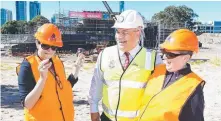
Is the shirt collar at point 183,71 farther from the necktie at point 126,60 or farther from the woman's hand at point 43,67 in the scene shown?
the woman's hand at point 43,67

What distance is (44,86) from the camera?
8.87 ft

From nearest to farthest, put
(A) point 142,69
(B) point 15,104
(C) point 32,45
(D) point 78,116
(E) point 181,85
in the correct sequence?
(E) point 181,85 < (A) point 142,69 < (D) point 78,116 < (B) point 15,104 < (C) point 32,45

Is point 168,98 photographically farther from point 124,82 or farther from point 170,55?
point 124,82

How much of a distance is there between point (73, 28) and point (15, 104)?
2146 cm

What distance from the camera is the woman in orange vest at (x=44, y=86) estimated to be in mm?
2678

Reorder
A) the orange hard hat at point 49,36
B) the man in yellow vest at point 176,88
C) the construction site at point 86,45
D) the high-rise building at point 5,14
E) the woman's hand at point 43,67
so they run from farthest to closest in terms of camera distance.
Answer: the high-rise building at point 5,14 → the construction site at point 86,45 → the orange hard hat at point 49,36 → the woman's hand at point 43,67 → the man in yellow vest at point 176,88

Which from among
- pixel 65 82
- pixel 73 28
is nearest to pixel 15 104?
pixel 65 82

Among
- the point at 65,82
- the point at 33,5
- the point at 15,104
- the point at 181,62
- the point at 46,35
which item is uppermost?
the point at 33,5

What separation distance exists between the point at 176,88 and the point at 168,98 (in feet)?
0.29

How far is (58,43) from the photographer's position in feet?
9.30

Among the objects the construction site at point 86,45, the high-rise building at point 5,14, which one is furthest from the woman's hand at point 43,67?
the high-rise building at point 5,14

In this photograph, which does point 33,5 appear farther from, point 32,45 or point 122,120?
point 122,120

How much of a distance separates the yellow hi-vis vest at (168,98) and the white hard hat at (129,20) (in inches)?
19.5

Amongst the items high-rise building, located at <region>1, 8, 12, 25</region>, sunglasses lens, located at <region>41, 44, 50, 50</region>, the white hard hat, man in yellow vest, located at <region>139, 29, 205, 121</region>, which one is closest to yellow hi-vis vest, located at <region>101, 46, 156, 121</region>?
man in yellow vest, located at <region>139, 29, 205, 121</region>
